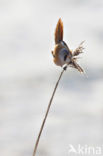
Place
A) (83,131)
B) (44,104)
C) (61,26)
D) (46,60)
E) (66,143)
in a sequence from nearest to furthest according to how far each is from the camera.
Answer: (61,26)
(66,143)
(83,131)
(44,104)
(46,60)

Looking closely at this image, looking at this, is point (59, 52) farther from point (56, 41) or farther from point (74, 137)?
point (74, 137)

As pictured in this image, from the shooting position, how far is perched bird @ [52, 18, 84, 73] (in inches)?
61.7

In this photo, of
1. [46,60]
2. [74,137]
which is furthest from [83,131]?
[46,60]

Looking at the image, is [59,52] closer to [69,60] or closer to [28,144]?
[69,60]

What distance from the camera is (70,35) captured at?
719 centimetres

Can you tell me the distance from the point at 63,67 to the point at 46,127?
11.3ft

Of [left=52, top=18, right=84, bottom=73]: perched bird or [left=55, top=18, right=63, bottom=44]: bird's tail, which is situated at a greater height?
[left=55, top=18, right=63, bottom=44]: bird's tail

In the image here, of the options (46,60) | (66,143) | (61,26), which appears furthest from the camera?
(46,60)

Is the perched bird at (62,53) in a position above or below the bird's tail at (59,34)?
below

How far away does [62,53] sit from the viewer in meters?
1.58

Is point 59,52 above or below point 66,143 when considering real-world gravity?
above

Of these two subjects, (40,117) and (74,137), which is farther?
(40,117)

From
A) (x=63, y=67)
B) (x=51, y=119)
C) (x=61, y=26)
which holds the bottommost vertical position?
(x=51, y=119)

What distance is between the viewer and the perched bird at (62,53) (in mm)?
1567
